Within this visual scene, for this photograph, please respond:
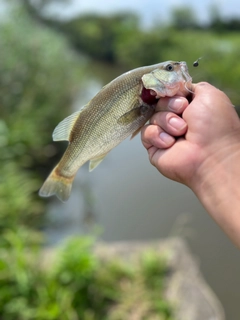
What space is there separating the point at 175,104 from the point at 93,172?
6629 mm

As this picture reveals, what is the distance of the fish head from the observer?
56.2 inches

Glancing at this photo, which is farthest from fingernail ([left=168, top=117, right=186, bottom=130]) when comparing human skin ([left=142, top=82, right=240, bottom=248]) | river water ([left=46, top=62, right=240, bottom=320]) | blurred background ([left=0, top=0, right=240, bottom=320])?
river water ([left=46, top=62, right=240, bottom=320])

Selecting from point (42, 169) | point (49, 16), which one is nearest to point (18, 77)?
point (42, 169)

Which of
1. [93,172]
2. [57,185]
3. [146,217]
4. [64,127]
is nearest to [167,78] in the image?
[64,127]

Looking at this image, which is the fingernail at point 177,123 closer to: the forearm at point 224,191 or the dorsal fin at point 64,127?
the forearm at point 224,191

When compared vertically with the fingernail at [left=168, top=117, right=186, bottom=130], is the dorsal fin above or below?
above

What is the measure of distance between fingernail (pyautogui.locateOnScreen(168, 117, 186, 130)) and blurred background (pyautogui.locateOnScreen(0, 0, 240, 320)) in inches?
62.1

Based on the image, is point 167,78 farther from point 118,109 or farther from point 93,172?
point 93,172

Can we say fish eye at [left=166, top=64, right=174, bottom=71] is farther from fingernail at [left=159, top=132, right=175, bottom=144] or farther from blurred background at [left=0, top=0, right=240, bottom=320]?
blurred background at [left=0, top=0, right=240, bottom=320]

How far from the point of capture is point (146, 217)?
20.2ft

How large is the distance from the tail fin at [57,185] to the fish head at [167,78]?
1.73ft

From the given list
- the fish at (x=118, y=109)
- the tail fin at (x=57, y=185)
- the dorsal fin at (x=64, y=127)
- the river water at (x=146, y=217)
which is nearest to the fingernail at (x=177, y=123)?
the fish at (x=118, y=109)

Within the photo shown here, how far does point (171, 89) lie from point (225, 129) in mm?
276

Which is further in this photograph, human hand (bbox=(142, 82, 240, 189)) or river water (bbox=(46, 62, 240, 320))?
river water (bbox=(46, 62, 240, 320))
